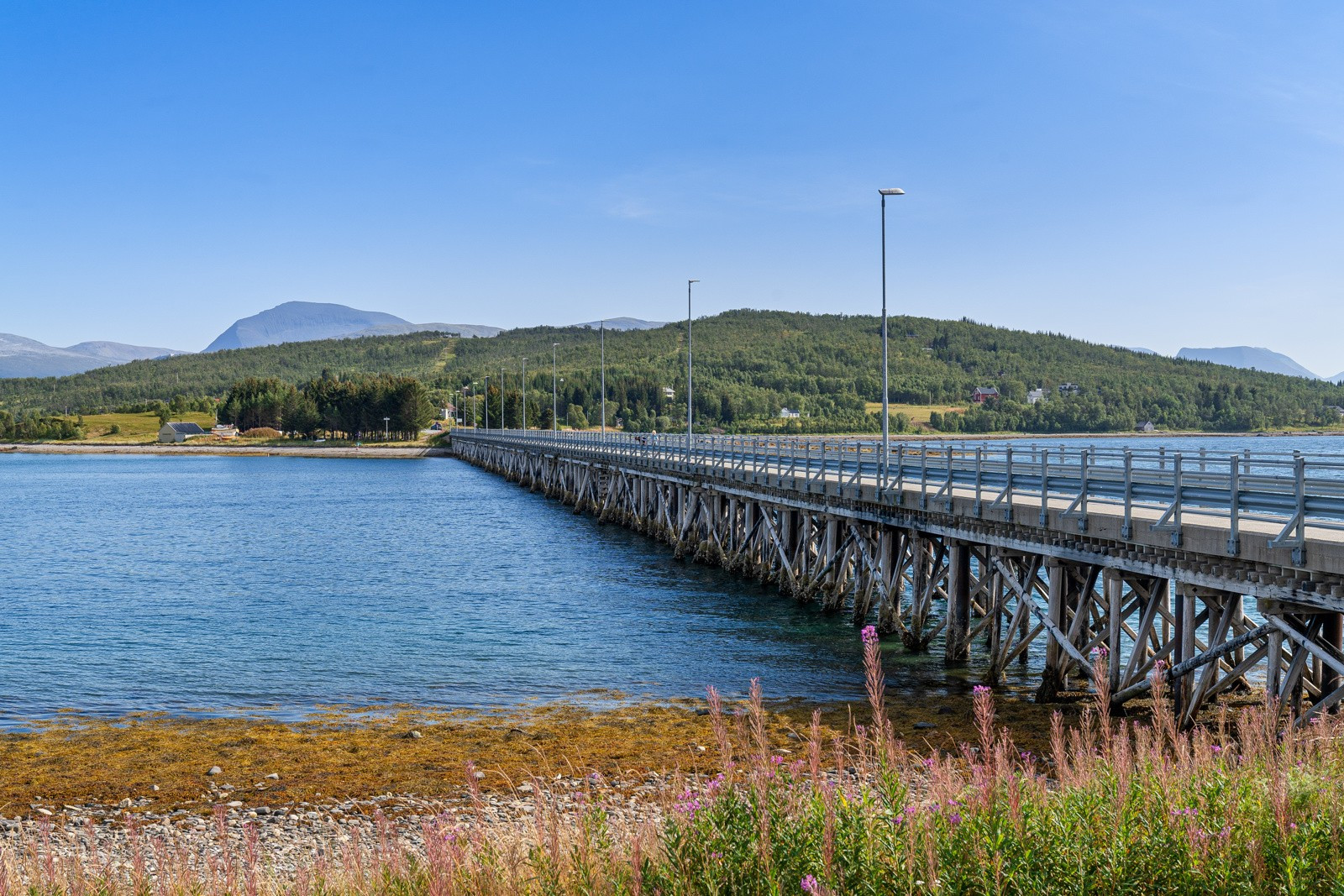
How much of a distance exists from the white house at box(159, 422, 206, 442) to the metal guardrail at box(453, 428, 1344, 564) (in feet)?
543

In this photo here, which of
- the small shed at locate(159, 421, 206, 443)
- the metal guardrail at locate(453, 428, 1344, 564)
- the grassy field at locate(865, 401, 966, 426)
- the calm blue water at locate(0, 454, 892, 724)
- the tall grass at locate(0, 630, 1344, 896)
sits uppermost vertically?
the grassy field at locate(865, 401, 966, 426)

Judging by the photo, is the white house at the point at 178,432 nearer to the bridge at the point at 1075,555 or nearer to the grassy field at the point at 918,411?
the grassy field at the point at 918,411

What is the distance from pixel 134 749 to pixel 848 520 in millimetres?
15422

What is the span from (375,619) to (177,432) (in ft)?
566

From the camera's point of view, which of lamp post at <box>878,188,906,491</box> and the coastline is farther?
the coastline

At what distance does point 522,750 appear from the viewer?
600 inches

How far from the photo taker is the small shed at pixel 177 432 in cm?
18265


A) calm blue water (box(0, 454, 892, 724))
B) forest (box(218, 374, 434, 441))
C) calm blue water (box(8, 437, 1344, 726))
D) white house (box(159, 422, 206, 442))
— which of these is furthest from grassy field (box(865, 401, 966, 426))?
calm blue water (box(0, 454, 892, 724))

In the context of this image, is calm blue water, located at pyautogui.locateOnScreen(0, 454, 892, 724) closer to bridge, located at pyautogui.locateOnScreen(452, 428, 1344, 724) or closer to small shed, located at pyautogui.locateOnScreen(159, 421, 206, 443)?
bridge, located at pyautogui.locateOnScreen(452, 428, 1344, 724)

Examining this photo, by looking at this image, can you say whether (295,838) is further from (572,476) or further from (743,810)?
(572,476)

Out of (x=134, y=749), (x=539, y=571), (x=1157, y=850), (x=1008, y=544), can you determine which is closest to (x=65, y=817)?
(x=134, y=749)

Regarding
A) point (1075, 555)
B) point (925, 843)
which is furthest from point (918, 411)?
point (925, 843)

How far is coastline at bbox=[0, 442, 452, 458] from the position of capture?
156 metres

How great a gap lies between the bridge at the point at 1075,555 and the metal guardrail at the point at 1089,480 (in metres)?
0.05
